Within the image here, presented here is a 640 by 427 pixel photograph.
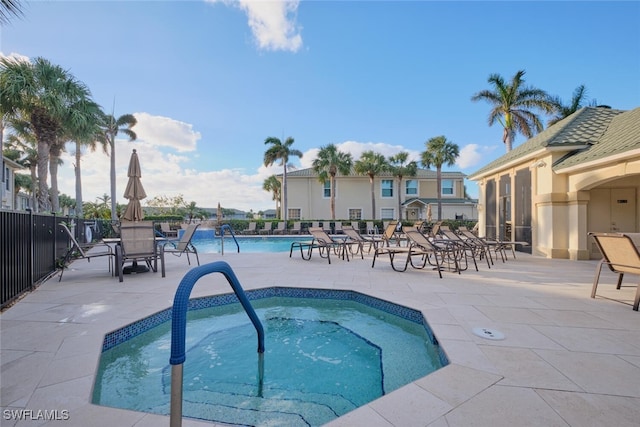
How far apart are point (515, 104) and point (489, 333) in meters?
19.4

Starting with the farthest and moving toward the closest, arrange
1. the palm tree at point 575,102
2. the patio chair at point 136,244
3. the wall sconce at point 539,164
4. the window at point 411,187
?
the window at point 411,187 → the palm tree at point 575,102 → the wall sconce at point 539,164 → the patio chair at point 136,244

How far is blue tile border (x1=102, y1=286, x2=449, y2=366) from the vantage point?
125 inches

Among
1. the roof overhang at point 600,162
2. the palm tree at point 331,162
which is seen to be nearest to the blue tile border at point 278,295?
the roof overhang at point 600,162

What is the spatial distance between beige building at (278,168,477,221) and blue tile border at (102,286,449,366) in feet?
77.2

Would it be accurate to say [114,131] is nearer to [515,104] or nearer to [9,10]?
[9,10]

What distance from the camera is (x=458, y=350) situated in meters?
2.66

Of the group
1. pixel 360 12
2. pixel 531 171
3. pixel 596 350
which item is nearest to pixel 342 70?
pixel 360 12

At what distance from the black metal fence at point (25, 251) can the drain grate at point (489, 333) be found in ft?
20.0

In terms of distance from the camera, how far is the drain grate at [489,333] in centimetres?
294

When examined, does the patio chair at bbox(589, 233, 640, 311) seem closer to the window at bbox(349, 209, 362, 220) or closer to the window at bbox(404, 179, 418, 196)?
the window at bbox(349, 209, 362, 220)

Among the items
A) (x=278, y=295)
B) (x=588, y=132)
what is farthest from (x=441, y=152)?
(x=278, y=295)

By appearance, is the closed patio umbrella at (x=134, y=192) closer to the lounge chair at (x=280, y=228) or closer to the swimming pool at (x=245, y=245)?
the swimming pool at (x=245, y=245)

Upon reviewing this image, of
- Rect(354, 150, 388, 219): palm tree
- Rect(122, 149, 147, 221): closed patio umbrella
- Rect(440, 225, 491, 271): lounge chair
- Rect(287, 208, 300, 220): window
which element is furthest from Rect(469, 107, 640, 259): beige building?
Rect(287, 208, 300, 220): window

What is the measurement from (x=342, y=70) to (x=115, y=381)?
17.2 m
